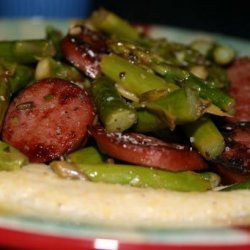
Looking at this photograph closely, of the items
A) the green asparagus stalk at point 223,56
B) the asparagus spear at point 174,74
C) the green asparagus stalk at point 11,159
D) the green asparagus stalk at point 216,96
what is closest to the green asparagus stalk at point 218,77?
the asparagus spear at point 174,74

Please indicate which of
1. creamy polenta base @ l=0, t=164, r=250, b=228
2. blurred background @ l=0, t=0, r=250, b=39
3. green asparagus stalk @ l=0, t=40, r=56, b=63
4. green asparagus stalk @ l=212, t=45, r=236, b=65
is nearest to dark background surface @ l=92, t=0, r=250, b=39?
blurred background @ l=0, t=0, r=250, b=39

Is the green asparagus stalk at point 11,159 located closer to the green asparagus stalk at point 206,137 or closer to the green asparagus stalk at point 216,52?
the green asparagus stalk at point 206,137

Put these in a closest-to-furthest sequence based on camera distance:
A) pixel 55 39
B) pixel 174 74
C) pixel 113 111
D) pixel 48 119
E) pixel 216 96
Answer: pixel 113 111 < pixel 48 119 < pixel 216 96 < pixel 174 74 < pixel 55 39

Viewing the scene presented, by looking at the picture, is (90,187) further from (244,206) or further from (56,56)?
(56,56)

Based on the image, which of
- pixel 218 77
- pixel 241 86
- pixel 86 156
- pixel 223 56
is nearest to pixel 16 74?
pixel 86 156

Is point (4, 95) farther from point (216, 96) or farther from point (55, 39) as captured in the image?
point (216, 96)

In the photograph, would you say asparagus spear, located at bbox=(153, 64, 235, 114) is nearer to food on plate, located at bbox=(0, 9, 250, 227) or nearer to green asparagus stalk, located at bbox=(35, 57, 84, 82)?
food on plate, located at bbox=(0, 9, 250, 227)

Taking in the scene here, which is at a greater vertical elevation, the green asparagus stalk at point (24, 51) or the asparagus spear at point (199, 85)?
the asparagus spear at point (199, 85)
